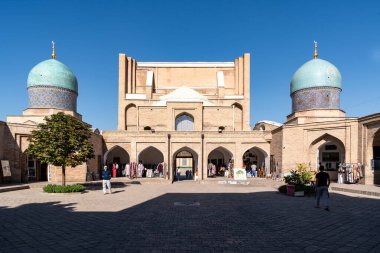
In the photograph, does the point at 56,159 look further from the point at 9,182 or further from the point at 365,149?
the point at 365,149

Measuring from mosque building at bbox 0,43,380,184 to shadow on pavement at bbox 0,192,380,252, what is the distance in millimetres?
8661

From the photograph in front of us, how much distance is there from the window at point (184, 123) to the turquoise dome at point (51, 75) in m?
10.5

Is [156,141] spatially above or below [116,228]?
above

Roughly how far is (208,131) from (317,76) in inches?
445

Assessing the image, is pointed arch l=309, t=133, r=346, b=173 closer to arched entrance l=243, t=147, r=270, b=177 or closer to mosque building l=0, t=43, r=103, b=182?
arched entrance l=243, t=147, r=270, b=177

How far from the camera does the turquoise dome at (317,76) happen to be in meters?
21.7

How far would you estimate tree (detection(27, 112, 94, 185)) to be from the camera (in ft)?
38.3

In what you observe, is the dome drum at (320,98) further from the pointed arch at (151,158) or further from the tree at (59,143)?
the tree at (59,143)

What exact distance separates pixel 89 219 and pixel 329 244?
234 inches

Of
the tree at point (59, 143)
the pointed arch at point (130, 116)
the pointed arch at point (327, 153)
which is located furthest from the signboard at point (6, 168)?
the pointed arch at point (327, 153)

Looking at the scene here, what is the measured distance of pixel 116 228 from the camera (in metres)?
5.82

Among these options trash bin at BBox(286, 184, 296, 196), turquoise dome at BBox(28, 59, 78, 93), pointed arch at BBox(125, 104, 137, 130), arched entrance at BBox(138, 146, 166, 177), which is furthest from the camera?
pointed arch at BBox(125, 104, 137, 130)

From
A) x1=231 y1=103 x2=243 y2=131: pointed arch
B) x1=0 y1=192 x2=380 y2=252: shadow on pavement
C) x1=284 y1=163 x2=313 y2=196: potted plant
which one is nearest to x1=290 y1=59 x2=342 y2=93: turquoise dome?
x1=231 y1=103 x2=243 y2=131: pointed arch

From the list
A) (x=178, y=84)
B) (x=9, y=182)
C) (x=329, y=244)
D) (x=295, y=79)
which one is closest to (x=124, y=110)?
(x=178, y=84)
